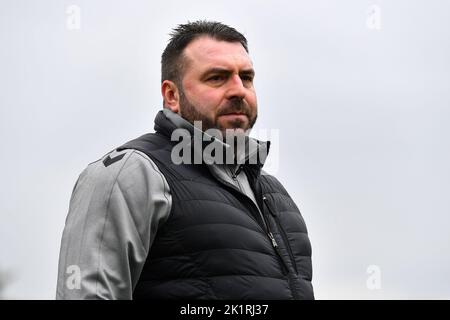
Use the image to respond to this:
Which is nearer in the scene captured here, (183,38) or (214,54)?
(214,54)

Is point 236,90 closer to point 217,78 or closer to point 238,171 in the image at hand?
point 217,78

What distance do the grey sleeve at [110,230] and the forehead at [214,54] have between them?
35.0 inches

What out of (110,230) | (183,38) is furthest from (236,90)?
(110,230)

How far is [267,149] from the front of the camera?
507 centimetres

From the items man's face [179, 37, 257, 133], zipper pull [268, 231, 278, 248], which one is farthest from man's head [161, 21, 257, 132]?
zipper pull [268, 231, 278, 248]

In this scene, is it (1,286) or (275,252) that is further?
(1,286)

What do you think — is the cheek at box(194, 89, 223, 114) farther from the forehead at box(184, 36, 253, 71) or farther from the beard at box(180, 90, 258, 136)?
the forehead at box(184, 36, 253, 71)

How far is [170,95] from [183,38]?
0.36 meters

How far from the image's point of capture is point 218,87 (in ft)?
15.6

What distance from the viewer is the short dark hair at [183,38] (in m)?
4.99

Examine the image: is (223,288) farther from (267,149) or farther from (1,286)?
(1,286)

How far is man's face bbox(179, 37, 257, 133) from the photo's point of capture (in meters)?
4.70

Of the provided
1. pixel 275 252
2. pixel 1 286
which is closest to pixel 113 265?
pixel 275 252
